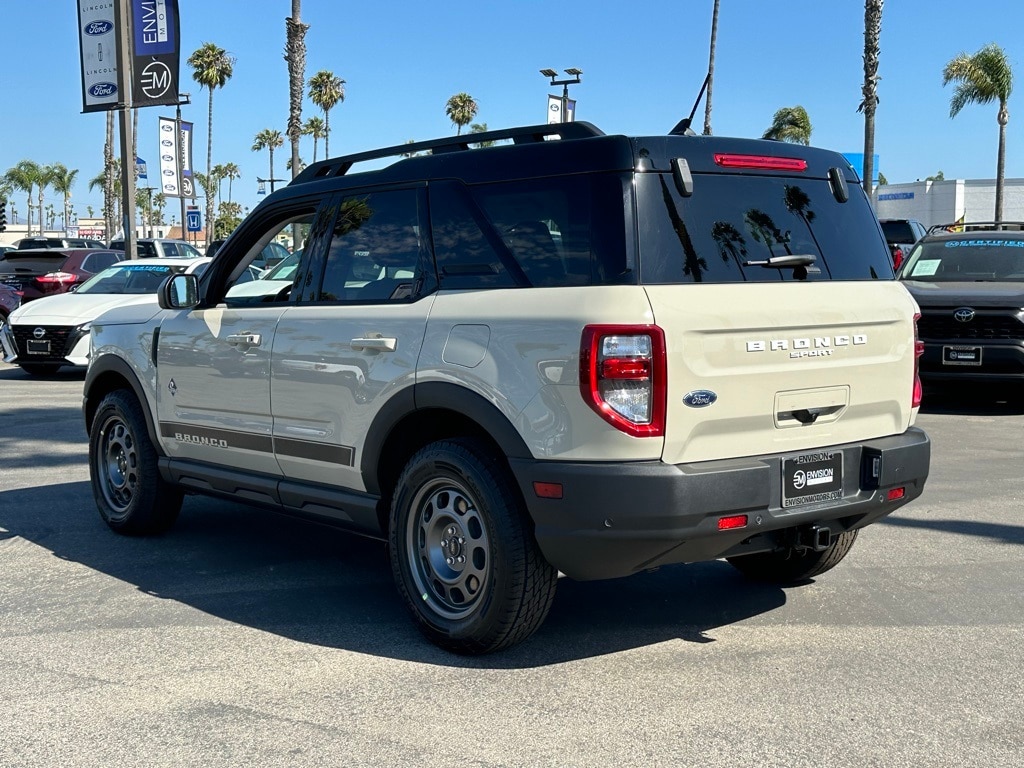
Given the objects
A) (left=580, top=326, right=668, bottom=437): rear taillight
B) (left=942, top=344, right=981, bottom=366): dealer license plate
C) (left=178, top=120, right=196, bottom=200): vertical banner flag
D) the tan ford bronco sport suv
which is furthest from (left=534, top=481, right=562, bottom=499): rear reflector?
(left=178, top=120, right=196, bottom=200): vertical banner flag

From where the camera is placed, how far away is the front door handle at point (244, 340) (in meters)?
5.67

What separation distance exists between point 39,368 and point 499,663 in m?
13.3

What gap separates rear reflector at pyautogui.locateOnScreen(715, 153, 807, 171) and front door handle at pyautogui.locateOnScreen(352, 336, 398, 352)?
152 centimetres

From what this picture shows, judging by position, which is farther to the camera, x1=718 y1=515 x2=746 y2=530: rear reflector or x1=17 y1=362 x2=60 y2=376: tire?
x1=17 y1=362 x2=60 y2=376: tire

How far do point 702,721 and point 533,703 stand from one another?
0.61 metres

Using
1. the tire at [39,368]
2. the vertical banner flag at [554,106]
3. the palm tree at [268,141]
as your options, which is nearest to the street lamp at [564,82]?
the vertical banner flag at [554,106]

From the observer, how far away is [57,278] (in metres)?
20.6

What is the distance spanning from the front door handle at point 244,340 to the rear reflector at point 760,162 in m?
2.41

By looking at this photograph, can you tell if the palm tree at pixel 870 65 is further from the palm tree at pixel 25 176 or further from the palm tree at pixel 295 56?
the palm tree at pixel 25 176

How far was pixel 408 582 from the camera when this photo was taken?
4.92 meters

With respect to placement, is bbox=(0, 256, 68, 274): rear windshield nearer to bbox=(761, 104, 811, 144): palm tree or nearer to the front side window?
the front side window

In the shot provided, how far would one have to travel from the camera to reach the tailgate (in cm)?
417

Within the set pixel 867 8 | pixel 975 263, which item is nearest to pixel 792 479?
pixel 975 263

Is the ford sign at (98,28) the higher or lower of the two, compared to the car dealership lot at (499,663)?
higher
